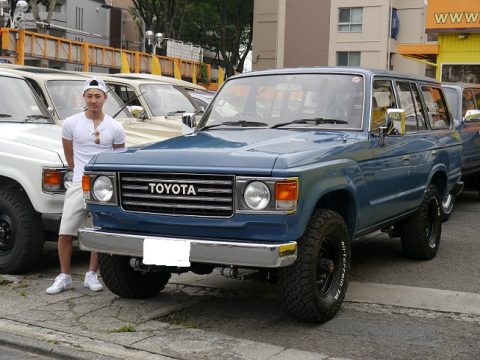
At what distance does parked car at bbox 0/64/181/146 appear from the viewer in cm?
820

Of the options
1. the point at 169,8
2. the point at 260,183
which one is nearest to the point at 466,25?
the point at 260,183

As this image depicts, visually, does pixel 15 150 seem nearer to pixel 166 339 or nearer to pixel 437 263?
pixel 166 339

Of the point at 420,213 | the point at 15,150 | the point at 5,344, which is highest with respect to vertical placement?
the point at 15,150

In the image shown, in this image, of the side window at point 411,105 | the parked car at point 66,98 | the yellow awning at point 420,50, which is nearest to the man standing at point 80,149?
the parked car at point 66,98

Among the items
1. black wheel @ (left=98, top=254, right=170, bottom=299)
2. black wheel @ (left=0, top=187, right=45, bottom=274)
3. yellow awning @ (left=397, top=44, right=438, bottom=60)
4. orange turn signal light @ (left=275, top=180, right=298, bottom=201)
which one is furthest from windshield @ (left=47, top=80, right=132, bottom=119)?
yellow awning @ (left=397, top=44, right=438, bottom=60)

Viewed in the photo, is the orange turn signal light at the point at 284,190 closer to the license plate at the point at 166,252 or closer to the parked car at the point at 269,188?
the parked car at the point at 269,188

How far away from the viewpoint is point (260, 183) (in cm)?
443

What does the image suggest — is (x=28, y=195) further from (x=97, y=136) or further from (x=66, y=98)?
(x=66, y=98)

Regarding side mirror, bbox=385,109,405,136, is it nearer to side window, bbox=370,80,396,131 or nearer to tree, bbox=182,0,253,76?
side window, bbox=370,80,396,131

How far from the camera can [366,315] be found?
5.28 m

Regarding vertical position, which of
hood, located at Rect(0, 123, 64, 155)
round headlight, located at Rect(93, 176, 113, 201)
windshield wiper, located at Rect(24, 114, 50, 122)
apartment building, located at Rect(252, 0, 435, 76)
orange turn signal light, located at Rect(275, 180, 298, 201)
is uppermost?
apartment building, located at Rect(252, 0, 435, 76)

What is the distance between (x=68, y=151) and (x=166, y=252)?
1710 mm

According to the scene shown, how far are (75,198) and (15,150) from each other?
3.23 ft

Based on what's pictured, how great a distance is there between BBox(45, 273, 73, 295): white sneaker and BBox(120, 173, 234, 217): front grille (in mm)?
1275
